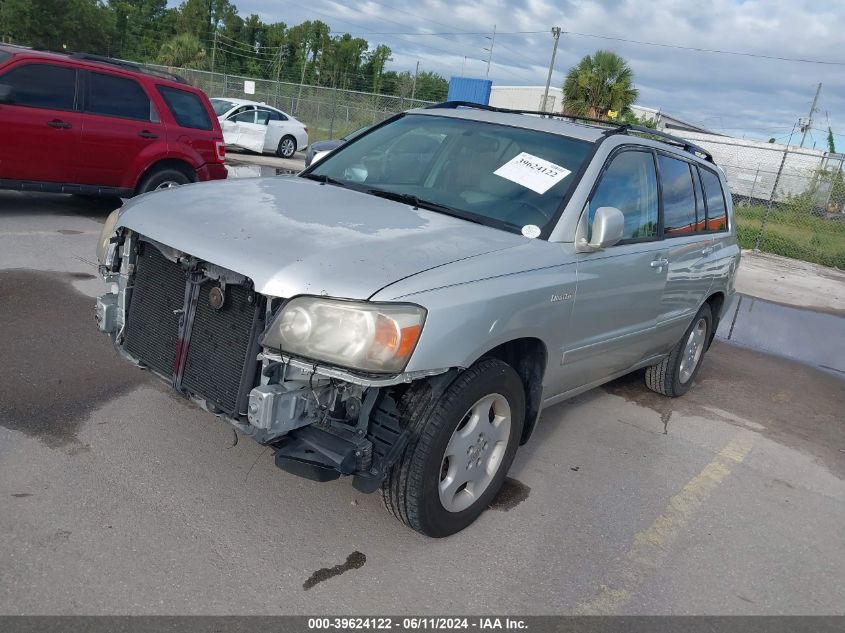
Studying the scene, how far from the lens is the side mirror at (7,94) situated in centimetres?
777

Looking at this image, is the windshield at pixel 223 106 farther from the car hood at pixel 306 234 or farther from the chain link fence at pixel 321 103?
the car hood at pixel 306 234

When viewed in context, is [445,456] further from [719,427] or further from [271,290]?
[719,427]

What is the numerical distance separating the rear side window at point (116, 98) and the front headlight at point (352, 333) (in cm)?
710

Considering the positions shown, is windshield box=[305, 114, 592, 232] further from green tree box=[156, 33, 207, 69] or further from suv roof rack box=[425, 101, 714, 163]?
green tree box=[156, 33, 207, 69]

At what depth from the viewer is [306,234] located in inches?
123

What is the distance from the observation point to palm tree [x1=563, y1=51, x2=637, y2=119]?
2911cm

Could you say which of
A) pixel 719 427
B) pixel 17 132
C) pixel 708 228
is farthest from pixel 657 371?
pixel 17 132

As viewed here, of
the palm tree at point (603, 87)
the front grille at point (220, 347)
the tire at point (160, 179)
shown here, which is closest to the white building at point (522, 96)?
the palm tree at point (603, 87)

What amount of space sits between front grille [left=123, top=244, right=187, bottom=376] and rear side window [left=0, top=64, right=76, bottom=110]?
577 centimetres

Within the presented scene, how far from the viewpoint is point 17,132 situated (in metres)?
7.98

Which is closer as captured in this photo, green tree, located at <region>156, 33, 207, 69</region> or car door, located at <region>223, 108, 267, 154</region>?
car door, located at <region>223, 108, 267, 154</region>

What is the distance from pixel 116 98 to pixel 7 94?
4.26 ft

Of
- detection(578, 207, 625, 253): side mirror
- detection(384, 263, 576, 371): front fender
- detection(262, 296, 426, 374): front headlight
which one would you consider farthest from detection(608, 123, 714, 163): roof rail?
detection(262, 296, 426, 374): front headlight

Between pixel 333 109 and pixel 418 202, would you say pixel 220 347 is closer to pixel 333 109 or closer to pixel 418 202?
pixel 418 202
